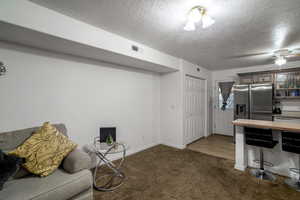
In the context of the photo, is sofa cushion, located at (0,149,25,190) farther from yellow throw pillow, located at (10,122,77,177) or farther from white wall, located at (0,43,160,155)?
white wall, located at (0,43,160,155)

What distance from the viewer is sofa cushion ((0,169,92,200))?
120 centimetres

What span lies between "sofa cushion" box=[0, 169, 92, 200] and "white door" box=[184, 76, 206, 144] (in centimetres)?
292

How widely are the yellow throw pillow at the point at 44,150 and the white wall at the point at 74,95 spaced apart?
0.50 metres

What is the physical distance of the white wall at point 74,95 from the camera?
73.4 inches

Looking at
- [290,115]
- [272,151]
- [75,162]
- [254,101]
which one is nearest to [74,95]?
[75,162]

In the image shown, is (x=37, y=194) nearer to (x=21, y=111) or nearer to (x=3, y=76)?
(x=21, y=111)

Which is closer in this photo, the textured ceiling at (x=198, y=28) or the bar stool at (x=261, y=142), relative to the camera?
the textured ceiling at (x=198, y=28)

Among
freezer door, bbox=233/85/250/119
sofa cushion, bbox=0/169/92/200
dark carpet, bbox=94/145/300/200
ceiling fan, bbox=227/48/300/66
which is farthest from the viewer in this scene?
freezer door, bbox=233/85/250/119

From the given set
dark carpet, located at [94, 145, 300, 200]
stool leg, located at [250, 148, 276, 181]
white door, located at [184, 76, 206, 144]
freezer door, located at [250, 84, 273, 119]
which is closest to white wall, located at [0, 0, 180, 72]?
white door, located at [184, 76, 206, 144]

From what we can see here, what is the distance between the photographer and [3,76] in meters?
1.78

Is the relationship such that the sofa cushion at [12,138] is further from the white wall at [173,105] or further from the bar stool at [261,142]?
the bar stool at [261,142]

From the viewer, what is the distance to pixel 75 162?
1.57 meters

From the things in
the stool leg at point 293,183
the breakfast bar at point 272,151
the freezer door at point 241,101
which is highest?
the freezer door at point 241,101

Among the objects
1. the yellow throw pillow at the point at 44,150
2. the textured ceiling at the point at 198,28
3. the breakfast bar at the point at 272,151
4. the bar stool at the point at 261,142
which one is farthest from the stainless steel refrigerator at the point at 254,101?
the yellow throw pillow at the point at 44,150
